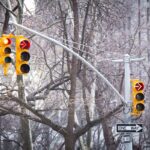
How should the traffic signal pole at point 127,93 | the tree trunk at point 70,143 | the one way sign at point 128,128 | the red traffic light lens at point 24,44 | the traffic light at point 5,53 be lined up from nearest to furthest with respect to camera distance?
the red traffic light lens at point 24,44 → the traffic light at point 5,53 → the one way sign at point 128,128 → the traffic signal pole at point 127,93 → the tree trunk at point 70,143

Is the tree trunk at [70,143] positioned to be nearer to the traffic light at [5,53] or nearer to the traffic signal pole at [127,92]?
the traffic signal pole at [127,92]

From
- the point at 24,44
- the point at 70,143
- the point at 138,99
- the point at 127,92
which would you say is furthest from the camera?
the point at 70,143

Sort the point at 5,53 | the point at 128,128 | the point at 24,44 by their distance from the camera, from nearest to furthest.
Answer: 1. the point at 24,44
2. the point at 5,53
3. the point at 128,128

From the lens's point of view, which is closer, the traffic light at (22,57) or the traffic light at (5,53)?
the traffic light at (22,57)

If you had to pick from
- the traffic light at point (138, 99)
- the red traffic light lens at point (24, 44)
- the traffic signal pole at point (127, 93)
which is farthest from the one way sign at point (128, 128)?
the red traffic light lens at point (24, 44)

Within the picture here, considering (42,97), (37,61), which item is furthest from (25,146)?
(37,61)

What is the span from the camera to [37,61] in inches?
846

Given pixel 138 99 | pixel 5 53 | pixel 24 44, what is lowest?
pixel 138 99

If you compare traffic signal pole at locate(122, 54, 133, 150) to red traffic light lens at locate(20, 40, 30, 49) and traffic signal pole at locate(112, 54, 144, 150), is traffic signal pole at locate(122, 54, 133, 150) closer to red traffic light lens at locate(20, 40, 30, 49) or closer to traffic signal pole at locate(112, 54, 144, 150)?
traffic signal pole at locate(112, 54, 144, 150)

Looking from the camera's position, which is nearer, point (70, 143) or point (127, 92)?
point (127, 92)

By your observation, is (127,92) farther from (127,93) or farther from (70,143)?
(70,143)

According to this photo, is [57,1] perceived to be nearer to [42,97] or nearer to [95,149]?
[42,97]

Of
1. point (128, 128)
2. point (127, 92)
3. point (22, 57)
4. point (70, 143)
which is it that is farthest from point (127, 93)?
point (22, 57)

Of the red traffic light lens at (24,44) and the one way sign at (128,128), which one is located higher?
the red traffic light lens at (24,44)
